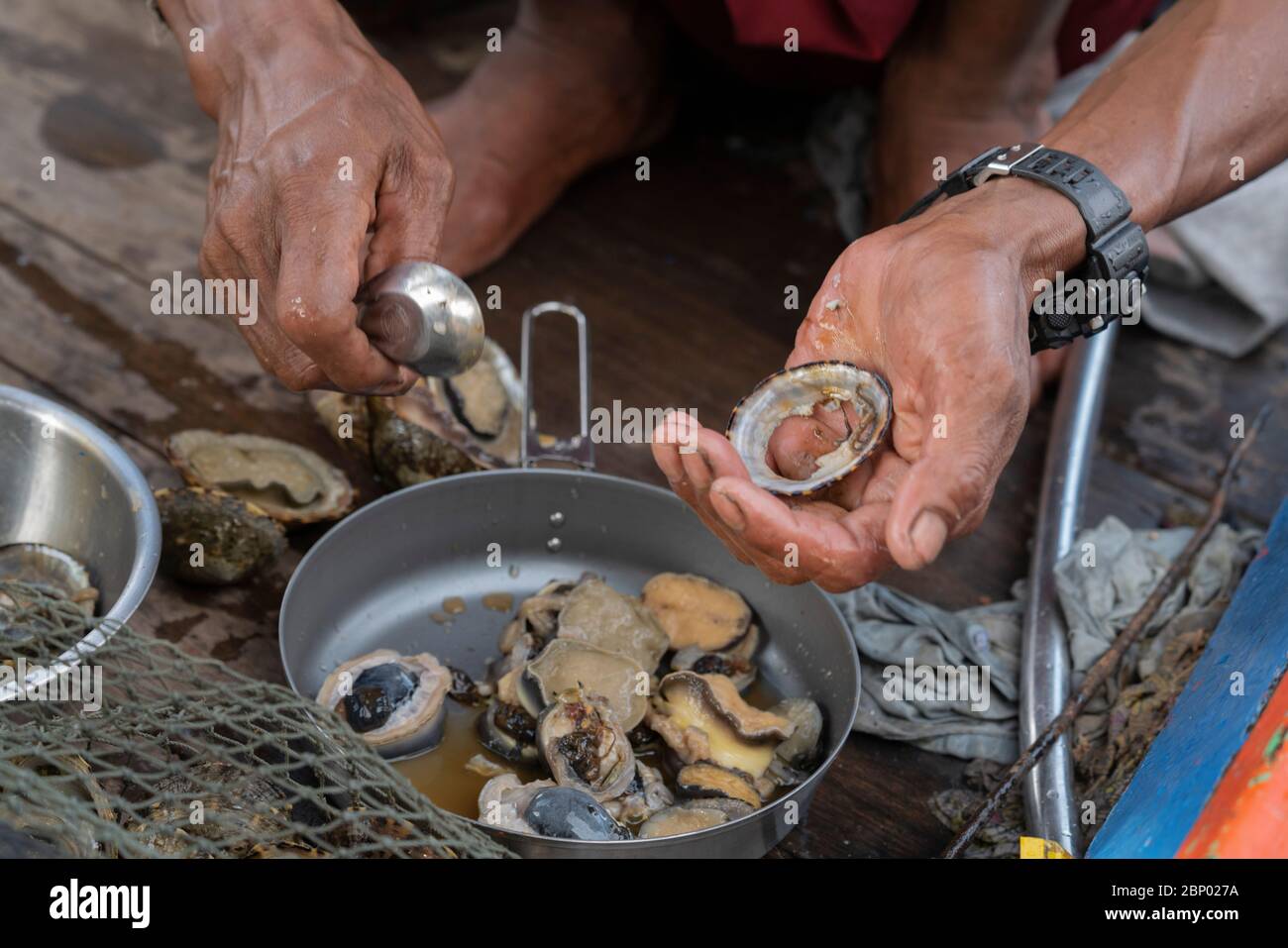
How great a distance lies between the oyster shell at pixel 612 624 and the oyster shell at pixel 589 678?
5cm

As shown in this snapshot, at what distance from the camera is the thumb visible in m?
1.15

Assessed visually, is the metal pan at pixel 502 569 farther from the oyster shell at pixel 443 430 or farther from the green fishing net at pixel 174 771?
the green fishing net at pixel 174 771

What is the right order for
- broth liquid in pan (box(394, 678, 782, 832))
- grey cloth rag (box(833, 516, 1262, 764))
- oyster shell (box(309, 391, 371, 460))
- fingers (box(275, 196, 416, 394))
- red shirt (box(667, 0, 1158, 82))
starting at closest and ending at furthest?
fingers (box(275, 196, 416, 394)) < broth liquid in pan (box(394, 678, 782, 832)) < grey cloth rag (box(833, 516, 1262, 764)) < oyster shell (box(309, 391, 371, 460)) < red shirt (box(667, 0, 1158, 82))

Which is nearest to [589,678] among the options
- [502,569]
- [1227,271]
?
[502,569]

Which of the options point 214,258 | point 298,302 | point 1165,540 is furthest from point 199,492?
point 1165,540

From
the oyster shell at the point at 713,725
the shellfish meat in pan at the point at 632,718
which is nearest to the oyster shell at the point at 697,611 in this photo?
the shellfish meat in pan at the point at 632,718

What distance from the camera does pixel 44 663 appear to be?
1.27m

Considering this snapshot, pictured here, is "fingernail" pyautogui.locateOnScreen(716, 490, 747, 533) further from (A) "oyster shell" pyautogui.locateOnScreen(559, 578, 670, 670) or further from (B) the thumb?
(A) "oyster shell" pyautogui.locateOnScreen(559, 578, 670, 670)

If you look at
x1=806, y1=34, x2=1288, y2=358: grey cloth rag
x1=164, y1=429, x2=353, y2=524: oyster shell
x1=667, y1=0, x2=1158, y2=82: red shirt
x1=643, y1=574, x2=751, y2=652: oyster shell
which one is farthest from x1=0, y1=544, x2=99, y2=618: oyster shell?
x1=806, y1=34, x2=1288, y2=358: grey cloth rag

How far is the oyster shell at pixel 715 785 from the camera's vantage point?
143 centimetres

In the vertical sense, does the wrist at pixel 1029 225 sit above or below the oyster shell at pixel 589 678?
above

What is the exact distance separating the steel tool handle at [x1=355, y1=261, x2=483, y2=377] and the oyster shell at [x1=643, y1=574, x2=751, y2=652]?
1.45 ft

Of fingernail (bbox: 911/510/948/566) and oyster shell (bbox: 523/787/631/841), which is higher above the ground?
fingernail (bbox: 911/510/948/566)

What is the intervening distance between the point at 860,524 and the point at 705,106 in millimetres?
2014
